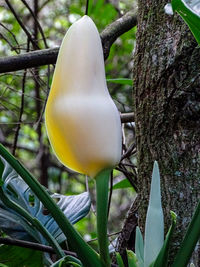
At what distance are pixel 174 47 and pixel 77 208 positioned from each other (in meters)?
0.26

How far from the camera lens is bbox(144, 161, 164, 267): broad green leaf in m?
Result: 0.47

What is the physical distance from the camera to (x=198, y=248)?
0.61 m

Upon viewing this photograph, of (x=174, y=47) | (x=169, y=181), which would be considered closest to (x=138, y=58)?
(x=174, y=47)

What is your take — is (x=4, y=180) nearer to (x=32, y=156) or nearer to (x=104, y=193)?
(x=104, y=193)

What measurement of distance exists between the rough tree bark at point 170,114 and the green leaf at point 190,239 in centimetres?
16

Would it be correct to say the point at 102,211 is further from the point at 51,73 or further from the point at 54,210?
the point at 51,73

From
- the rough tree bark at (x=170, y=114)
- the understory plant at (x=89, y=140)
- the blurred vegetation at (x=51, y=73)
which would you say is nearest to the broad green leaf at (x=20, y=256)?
the rough tree bark at (x=170, y=114)

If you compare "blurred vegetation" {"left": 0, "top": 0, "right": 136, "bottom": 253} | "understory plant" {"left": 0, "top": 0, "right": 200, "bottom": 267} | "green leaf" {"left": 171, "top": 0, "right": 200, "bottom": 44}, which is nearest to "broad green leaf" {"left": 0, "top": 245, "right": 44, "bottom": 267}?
"understory plant" {"left": 0, "top": 0, "right": 200, "bottom": 267}

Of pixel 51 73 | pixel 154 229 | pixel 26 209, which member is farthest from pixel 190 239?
pixel 51 73

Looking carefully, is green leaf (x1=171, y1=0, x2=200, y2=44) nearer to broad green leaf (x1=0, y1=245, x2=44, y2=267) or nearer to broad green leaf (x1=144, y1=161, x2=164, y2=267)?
broad green leaf (x1=144, y1=161, x2=164, y2=267)

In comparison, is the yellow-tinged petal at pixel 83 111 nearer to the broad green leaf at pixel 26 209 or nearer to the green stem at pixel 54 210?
the green stem at pixel 54 210

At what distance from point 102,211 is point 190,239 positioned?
81 mm

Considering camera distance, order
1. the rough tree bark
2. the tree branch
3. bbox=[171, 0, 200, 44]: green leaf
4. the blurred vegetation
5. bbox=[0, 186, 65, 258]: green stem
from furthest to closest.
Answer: the blurred vegetation < the tree branch < the rough tree bark < bbox=[0, 186, 65, 258]: green stem < bbox=[171, 0, 200, 44]: green leaf

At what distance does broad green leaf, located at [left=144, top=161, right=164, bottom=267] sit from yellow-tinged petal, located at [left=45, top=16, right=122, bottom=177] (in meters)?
0.05
